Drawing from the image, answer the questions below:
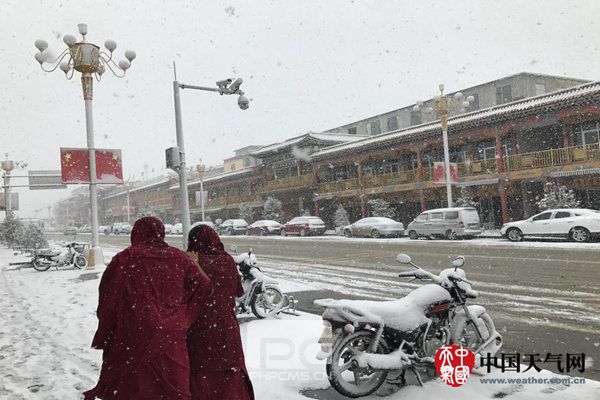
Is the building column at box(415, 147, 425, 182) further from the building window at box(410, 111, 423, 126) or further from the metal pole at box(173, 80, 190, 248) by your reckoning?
the metal pole at box(173, 80, 190, 248)

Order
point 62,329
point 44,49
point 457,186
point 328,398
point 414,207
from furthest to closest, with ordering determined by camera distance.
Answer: point 414,207
point 457,186
point 44,49
point 62,329
point 328,398

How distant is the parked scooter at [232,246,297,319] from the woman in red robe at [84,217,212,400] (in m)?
4.28

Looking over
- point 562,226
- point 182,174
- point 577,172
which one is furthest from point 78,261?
point 577,172

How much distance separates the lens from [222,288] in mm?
3266

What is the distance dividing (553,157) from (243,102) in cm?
1933

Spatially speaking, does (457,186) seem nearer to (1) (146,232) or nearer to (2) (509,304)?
(2) (509,304)

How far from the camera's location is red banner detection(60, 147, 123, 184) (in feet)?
49.0

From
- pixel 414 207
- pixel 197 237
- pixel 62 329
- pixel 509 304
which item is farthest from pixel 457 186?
pixel 197 237

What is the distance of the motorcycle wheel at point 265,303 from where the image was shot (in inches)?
285

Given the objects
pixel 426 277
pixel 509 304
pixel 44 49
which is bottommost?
pixel 509 304

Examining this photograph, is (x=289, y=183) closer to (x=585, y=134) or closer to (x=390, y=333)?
(x=585, y=134)

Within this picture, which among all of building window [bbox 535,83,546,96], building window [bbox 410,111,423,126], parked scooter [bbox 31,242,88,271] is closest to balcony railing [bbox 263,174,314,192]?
building window [bbox 410,111,423,126]

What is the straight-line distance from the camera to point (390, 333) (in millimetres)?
4168

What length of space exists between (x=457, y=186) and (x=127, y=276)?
2837cm
